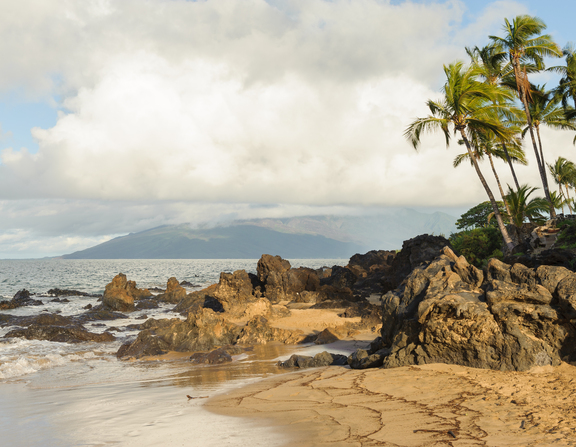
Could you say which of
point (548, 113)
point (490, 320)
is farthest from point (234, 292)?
point (548, 113)

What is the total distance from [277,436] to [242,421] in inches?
37.0

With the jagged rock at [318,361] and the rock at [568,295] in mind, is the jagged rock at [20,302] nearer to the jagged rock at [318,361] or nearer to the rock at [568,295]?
the jagged rock at [318,361]

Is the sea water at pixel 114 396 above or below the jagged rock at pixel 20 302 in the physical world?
above

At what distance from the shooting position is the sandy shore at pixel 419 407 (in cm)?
461

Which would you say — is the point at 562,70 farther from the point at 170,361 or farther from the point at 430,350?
the point at 170,361

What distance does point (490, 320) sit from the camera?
23.6 ft

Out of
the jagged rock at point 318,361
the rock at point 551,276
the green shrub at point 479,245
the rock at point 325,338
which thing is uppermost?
the green shrub at point 479,245

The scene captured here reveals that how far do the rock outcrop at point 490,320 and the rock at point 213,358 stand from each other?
16.0 ft

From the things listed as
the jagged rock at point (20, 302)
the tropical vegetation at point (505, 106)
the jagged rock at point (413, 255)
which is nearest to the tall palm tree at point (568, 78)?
the tropical vegetation at point (505, 106)

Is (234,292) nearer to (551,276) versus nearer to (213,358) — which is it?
(213,358)

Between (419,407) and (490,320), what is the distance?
8.08 ft

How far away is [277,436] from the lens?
16.6ft

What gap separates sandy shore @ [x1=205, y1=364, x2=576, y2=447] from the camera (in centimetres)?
461

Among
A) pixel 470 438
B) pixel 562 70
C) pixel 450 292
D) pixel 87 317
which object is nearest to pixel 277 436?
pixel 470 438
